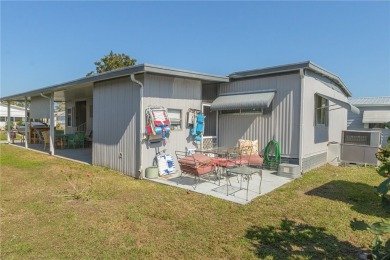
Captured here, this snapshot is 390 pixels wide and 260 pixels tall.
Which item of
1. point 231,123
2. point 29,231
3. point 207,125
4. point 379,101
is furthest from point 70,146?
point 379,101

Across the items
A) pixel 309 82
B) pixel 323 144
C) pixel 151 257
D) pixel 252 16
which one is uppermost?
pixel 252 16

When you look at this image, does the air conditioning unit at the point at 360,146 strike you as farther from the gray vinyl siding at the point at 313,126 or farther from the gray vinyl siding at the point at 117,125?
the gray vinyl siding at the point at 117,125

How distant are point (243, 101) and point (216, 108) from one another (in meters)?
1.11

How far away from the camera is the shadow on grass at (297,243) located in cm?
320

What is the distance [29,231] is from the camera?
150 inches

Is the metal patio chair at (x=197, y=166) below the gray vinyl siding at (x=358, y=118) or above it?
below

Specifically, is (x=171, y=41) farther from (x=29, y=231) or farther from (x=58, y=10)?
(x=29, y=231)

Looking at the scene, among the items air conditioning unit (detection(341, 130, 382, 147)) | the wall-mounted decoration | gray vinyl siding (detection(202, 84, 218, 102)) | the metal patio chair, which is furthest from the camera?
gray vinyl siding (detection(202, 84, 218, 102))

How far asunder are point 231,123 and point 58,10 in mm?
9268

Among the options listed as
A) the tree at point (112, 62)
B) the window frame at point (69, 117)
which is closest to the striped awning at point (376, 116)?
the window frame at point (69, 117)

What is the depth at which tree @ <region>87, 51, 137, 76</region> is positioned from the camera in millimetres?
30438

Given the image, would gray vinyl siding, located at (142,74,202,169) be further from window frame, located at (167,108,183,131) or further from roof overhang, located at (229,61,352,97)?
roof overhang, located at (229,61,352,97)

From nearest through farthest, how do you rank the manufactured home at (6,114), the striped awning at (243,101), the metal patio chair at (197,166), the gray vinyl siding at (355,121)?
the metal patio chair at (197,166) → the striped awning at (243,101) → the gray vinyl siding at (355,121) → the manufactured home at (6,114)

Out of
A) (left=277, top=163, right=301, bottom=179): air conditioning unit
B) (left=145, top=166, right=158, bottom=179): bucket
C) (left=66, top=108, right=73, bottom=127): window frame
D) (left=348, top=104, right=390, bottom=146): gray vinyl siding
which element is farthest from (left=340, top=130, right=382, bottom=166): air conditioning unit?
(left=66, top=108, right=73, bottom=127): window frame
